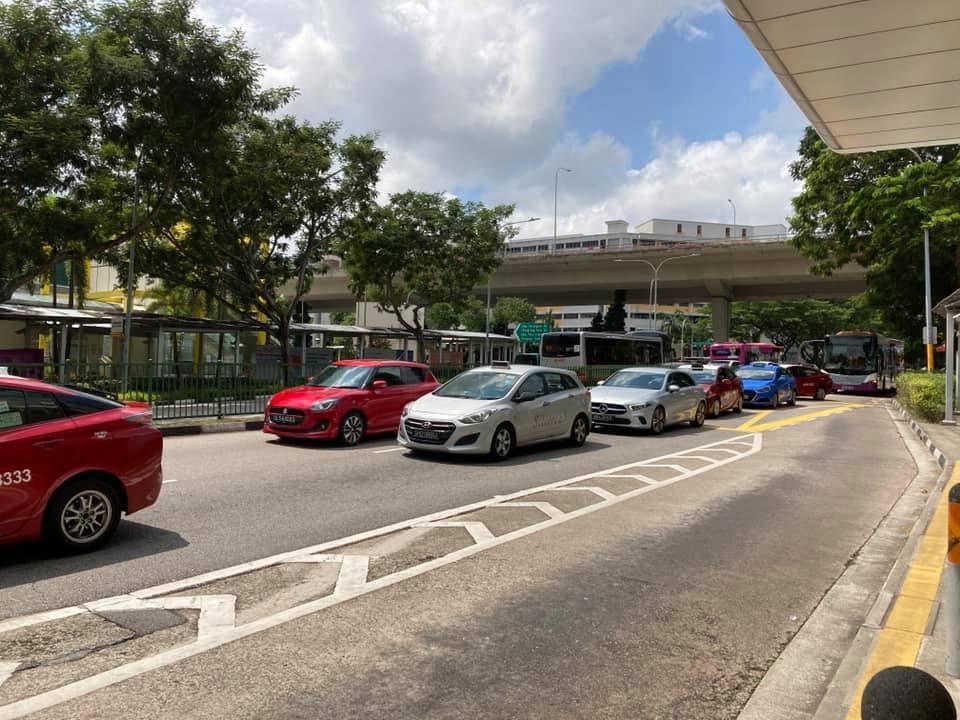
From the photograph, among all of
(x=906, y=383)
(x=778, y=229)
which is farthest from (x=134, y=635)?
(x=778, y=229)

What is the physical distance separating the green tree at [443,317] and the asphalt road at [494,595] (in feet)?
258

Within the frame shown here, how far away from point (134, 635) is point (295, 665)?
3.43 feet

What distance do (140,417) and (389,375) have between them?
7830 millimetres

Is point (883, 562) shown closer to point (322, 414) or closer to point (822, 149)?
point (322, 414)

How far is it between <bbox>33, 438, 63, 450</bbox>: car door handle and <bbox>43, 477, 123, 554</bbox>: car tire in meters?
0.34

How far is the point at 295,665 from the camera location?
153 inches

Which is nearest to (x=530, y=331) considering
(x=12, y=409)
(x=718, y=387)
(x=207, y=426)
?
(x=718, y=387)

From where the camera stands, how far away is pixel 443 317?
298 feet

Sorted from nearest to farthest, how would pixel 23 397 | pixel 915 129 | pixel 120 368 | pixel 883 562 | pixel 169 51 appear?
pixel 23 397, pixel 883 562, pixel 915 129, pixel 120 368, pixel 169 51

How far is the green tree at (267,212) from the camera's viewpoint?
2531cm

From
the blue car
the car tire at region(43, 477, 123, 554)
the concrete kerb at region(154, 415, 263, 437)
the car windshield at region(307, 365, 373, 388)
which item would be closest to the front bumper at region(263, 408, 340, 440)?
the car windshield at region(307, 365, 373, 388)

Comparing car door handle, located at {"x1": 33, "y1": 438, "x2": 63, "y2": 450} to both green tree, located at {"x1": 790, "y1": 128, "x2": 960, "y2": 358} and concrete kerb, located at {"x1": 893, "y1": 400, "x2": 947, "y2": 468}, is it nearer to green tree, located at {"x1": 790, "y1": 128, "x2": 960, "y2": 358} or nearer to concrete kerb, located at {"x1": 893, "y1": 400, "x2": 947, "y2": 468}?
concrete kerb, located at {"x1": 893, "y1": 400, "x2": 947, "y2": 468}

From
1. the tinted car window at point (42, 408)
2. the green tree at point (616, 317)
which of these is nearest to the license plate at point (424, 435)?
the tinted car window at point (42, 408)

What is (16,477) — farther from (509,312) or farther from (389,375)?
(509,312)
